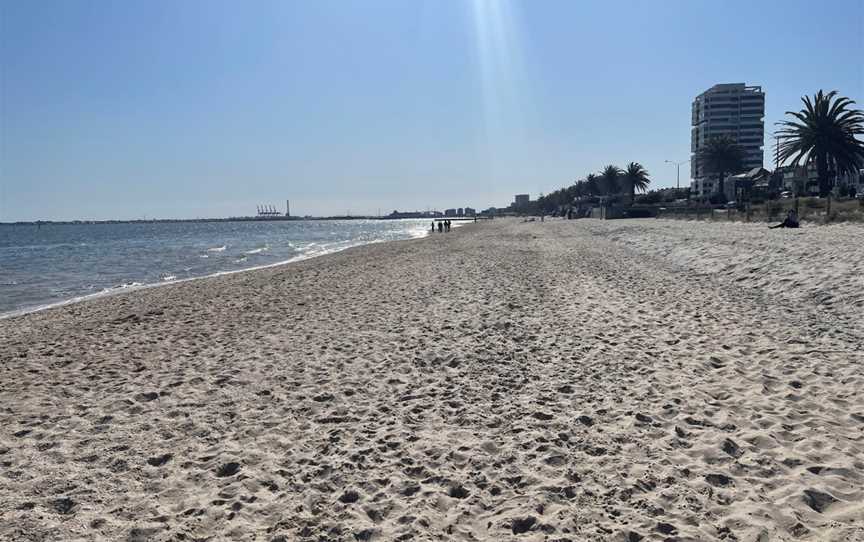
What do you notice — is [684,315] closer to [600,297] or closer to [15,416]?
[600,297]

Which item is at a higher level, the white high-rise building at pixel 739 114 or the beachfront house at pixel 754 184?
the white high-rise building at pixel 739 114

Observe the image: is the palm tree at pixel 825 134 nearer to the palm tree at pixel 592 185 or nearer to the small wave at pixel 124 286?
the small wave at pixel 124 286

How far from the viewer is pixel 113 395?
7.32 meters

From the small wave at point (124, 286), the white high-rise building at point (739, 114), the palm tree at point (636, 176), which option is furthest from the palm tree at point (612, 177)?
the small wave at point (124, 286)

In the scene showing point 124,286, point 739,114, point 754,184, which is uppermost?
point 739,114

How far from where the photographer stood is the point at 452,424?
593 centimetres

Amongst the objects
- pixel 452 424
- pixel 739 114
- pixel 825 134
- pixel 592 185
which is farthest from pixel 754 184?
pixel 739 114

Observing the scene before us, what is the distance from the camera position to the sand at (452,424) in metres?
4.14

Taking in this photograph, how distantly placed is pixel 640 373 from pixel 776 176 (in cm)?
9055

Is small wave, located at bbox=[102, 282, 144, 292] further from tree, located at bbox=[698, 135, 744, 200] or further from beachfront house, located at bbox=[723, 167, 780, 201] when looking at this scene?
tree, located at bbox=[698, 135, 744, 200]

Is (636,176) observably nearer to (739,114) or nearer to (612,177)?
(612,177)

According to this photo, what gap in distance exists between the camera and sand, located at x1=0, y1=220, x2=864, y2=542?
13.6ft

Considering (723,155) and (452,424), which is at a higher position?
(723,155)

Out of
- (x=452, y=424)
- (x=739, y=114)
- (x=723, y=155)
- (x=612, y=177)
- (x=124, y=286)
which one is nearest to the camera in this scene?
(x=452, y=424)
